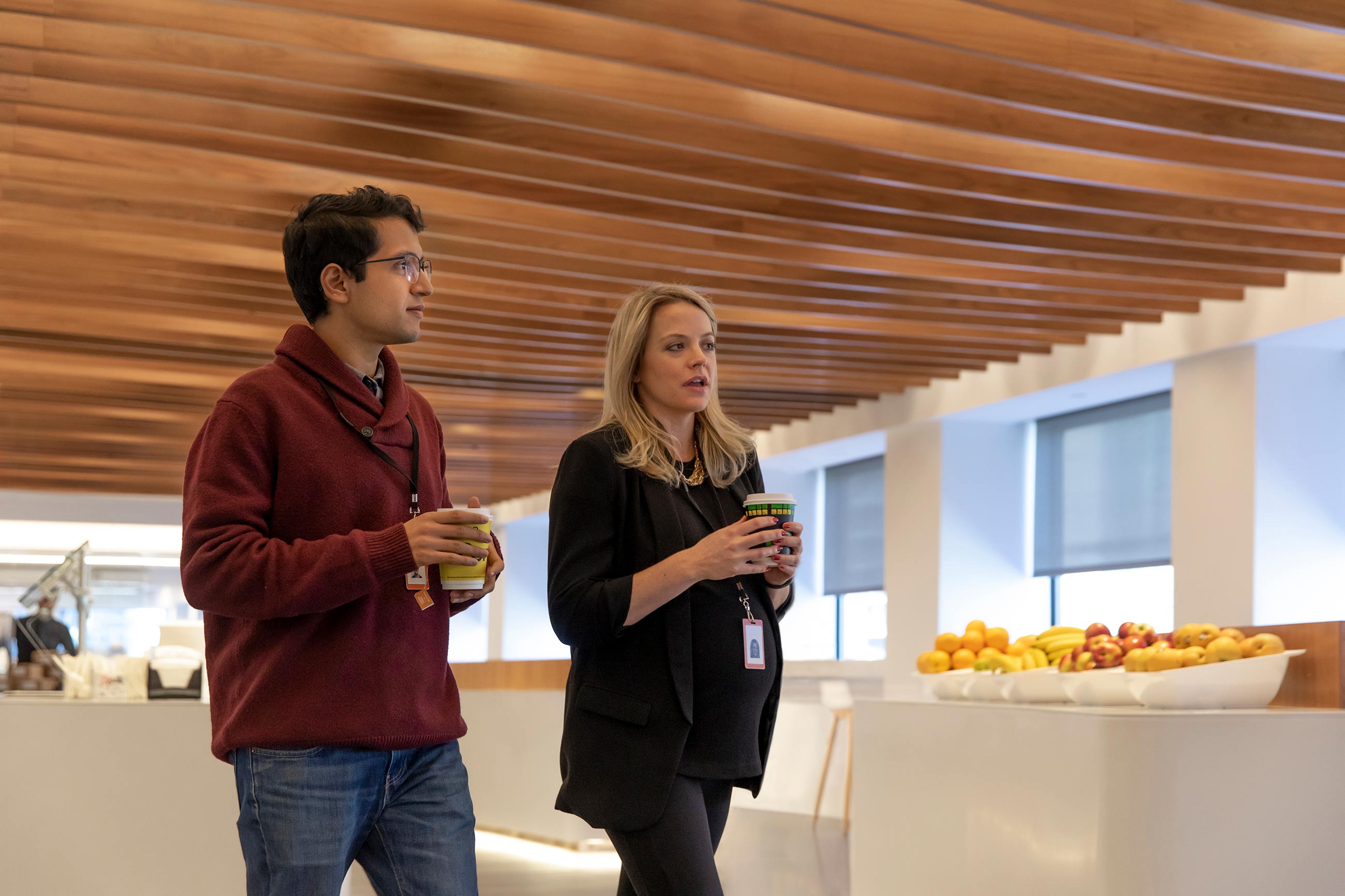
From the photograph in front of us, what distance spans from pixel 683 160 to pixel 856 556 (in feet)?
22.7

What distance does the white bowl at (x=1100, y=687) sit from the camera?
349 cm

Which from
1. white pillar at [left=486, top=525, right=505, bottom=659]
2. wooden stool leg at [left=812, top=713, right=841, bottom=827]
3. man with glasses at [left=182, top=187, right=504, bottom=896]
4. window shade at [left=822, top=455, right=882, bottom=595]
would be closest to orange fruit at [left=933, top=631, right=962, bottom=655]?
man with glasses at [left=182, top=187, right=504, bottom=896]

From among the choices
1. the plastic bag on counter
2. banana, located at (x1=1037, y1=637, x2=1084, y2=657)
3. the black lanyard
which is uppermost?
the black lanyard

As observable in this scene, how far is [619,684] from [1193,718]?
193 centimetres

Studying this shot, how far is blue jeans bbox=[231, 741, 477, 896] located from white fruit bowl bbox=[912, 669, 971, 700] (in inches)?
107

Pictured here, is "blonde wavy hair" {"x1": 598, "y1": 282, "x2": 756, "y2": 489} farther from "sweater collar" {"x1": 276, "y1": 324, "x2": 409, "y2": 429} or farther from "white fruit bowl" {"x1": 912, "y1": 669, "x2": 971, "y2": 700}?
"white fruit bowl" {"x1": 912, "y1": 669, "x2": 971, "y2": 700}

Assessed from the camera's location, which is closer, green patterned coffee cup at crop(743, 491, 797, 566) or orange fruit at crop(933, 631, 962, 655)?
green patterned coffee cup at crop(743, 491, 797, 566)

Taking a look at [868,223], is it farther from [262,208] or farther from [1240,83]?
[262,208]

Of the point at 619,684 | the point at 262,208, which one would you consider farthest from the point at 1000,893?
the point at 262,208

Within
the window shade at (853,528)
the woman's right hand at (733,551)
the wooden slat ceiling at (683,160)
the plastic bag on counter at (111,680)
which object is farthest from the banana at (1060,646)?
the window shade at (853,528)

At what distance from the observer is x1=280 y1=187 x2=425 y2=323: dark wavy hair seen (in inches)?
64.9

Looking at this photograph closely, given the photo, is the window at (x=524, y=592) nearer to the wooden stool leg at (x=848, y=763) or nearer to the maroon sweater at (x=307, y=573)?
the wooden stool leg at (x=848, y=763)

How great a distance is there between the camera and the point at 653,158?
15.9 feet

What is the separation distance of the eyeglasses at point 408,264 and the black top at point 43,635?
349cm
